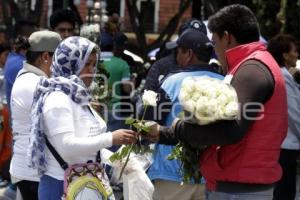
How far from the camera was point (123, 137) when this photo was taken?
4.43 metres

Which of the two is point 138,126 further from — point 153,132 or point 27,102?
point 27,102

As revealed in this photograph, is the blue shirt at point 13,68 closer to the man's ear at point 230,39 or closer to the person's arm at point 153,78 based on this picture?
the person's arm at point 153,78

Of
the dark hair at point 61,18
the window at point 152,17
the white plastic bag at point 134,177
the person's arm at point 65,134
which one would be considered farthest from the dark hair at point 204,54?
the window at point 152,17

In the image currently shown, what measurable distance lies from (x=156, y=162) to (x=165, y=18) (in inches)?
1144

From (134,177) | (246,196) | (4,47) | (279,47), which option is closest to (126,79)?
(4,47)

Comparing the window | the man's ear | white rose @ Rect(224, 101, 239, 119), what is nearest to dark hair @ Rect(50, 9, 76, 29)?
the man's ear

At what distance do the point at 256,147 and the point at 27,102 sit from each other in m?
1.97

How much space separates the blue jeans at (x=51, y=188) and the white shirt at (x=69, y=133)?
1.5 inches

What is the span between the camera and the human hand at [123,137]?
14.4 ft

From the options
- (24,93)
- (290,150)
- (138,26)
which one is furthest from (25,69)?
(138,26)

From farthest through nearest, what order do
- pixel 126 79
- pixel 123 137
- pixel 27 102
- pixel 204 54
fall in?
pixel 126 79
pixel 204 54
pixel 27 102
pixel 123 137

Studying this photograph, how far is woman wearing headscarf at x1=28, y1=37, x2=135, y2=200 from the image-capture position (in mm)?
4273

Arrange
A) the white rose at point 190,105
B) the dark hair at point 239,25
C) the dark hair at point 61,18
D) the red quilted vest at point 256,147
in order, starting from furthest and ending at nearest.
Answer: the dark hair at point 61,18, the dark hair at point 239,25, the red quilted vest at point 256,147, the white rose at point 190,105

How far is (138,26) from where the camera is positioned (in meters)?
19.3
